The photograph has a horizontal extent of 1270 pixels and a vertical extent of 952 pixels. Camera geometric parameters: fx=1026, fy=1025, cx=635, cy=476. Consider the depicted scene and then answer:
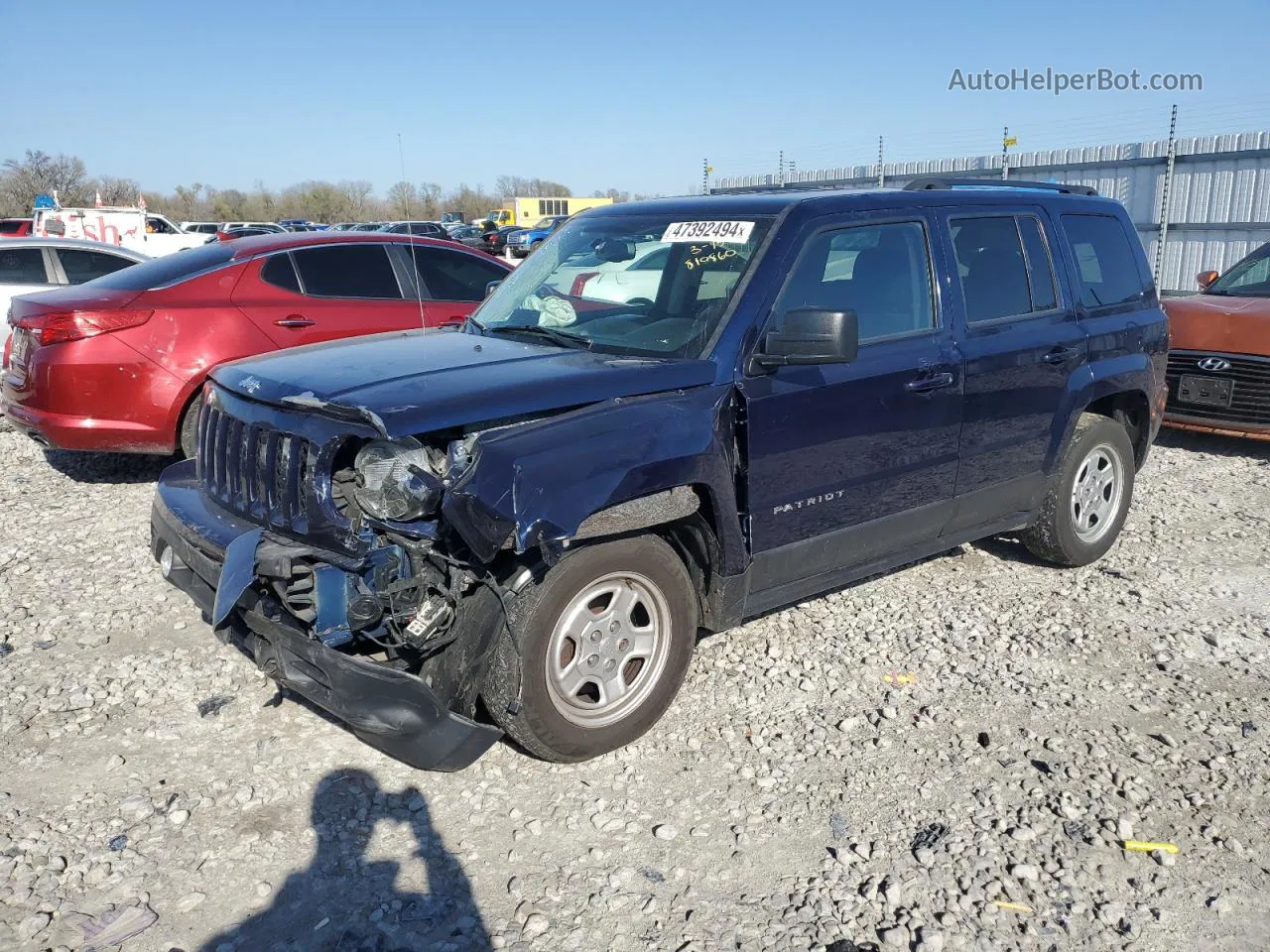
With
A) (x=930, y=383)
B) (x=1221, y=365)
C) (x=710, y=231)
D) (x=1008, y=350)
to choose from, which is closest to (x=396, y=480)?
(x=710, y=231)

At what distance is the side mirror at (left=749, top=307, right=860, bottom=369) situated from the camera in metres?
3.67

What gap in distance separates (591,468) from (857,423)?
139cm

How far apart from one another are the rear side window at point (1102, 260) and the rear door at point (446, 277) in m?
4.30

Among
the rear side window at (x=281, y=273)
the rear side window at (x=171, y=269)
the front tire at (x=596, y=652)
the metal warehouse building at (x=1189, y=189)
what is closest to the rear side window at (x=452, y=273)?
the rear side window at (x=281, y=273)

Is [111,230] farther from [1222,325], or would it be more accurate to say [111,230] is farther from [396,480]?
[396,480]

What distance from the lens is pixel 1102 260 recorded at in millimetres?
5488

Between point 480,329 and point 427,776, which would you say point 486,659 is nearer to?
point 427,776

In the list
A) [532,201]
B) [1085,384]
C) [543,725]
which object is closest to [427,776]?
[543,725]

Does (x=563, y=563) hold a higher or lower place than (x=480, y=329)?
lower

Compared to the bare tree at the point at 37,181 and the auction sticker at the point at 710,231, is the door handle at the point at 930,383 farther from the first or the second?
the bare tree at the point at 37,181

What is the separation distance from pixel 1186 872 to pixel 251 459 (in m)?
3.35

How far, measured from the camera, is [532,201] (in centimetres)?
5744

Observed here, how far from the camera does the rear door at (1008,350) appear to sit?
466 cm

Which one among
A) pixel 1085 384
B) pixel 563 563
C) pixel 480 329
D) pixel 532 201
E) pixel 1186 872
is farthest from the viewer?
pixel 532 201
